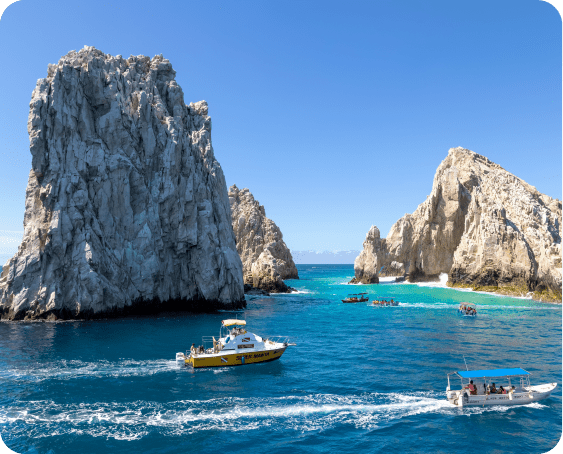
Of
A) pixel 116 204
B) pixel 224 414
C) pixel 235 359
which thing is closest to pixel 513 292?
pixel 235 359

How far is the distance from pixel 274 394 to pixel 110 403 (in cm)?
1168

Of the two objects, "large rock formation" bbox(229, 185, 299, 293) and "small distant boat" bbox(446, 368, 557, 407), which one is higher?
"large rock formation" bbox(229, 185, 299, 293)

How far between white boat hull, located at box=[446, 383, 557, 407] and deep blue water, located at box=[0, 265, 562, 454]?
0.60 m

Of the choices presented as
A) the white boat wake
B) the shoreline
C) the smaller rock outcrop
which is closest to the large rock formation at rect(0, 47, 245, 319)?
the white boat wake

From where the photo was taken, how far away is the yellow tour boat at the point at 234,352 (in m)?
35.5

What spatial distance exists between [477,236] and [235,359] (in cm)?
9753

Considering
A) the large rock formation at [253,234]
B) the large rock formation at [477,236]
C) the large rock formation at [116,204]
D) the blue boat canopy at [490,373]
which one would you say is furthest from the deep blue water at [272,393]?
the large rock formation at [253,234]

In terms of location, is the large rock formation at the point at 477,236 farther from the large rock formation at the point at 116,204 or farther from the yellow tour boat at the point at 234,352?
the yellow tour boat at the point at 234,352

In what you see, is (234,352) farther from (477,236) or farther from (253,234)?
(253,234)

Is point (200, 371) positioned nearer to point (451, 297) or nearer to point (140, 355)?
point (140, 355)

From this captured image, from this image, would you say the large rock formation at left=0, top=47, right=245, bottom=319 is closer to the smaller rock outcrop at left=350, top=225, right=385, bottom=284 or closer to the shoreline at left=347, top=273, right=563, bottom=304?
the shoreline at left=347, top=273, right=563, bottom=304

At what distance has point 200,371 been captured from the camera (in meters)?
34.4

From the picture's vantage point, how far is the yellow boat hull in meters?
35.2

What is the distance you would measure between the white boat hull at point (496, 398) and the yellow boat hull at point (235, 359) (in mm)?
17514
